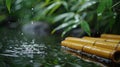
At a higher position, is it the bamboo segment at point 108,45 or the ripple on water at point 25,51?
the bamboo segment at point 108,45

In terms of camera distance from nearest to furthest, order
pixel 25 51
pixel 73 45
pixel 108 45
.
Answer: pixel 108 45 < pixel 25 51 < pixel 73 45

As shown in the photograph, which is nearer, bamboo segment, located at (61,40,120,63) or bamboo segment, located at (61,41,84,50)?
bamboo segment, located at (61,40,120,63)

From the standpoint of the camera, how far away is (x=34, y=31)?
23.4 feet

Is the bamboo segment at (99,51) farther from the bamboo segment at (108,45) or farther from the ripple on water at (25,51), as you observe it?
the ripple on water at (25,51)

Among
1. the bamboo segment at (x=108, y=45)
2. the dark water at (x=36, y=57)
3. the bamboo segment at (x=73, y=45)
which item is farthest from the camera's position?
the bamboo segment at (x=73, y=45)

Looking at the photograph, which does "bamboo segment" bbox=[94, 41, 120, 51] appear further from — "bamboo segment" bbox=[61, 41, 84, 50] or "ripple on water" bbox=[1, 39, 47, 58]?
"ripple on water" bbox=[1, 39, 47, 58]

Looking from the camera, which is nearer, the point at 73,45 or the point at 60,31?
the point at 73,45

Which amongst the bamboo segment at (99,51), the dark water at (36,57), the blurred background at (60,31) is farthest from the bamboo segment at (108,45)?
the dark water at (36,57)

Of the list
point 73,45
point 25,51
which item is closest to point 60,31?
point 73,45

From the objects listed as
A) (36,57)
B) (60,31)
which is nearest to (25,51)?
(36,57)

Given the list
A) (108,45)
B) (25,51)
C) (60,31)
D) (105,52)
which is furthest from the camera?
(60,31)

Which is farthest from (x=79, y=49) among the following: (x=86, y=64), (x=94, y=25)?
(x=94, y=25)

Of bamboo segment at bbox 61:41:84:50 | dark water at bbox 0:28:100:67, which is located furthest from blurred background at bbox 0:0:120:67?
bamboo segment at bbox 61:41:84:50

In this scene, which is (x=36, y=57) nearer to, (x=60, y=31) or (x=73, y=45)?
(x=73, y=45)
